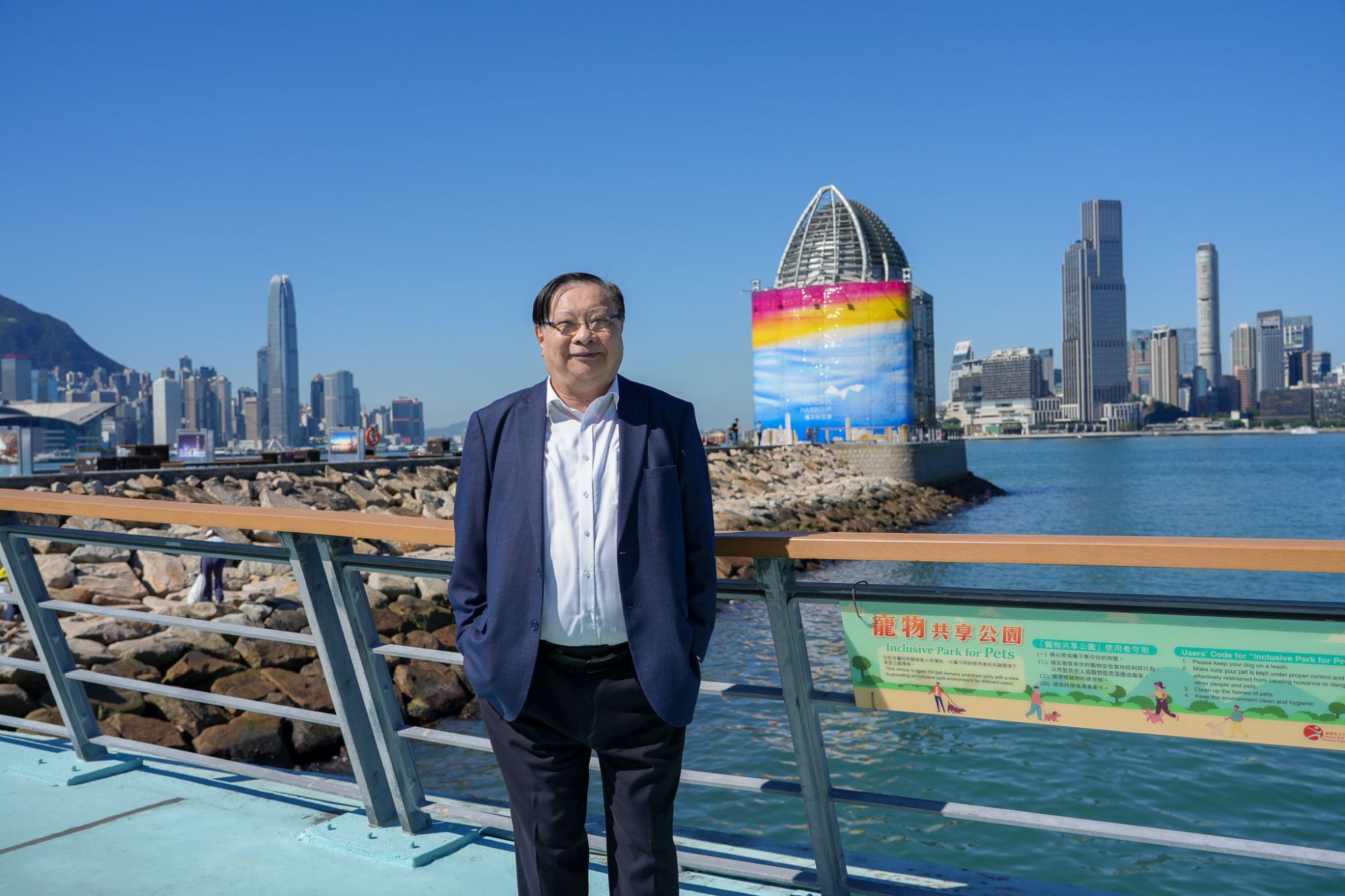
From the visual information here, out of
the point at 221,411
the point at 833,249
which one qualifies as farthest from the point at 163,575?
the point at 221,411

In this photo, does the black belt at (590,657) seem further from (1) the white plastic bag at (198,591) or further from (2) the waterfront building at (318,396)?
(2) the waterfront building at (318,396)

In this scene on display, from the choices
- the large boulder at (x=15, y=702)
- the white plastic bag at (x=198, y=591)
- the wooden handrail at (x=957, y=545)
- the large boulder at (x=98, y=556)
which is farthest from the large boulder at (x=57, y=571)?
the wooden handrail at (x=957, y=545)

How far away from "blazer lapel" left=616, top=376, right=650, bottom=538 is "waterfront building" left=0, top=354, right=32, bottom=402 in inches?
7653

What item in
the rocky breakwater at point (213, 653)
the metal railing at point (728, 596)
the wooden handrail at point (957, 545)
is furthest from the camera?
the rocky breakwater at point (213, 653)

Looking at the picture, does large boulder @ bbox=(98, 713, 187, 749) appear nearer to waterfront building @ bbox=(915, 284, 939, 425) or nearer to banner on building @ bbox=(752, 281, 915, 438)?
banner on building @ bbox=(752, 281, 915, 438)

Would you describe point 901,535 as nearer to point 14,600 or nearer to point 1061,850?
point 14,600

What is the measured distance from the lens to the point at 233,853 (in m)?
2.99

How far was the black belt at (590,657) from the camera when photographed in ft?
6.60

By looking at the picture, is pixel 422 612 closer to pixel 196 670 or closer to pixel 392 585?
pixel 392 585

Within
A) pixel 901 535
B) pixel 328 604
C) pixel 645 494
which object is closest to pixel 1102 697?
pixel 901 535

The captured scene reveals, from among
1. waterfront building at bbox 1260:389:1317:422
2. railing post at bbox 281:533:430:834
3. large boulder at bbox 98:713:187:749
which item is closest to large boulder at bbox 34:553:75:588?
large boulder at bbox 98:713:187:749

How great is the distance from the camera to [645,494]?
6.58 ft

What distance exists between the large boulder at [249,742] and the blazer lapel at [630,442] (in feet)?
22.5

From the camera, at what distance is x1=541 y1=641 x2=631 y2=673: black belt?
2012mm
